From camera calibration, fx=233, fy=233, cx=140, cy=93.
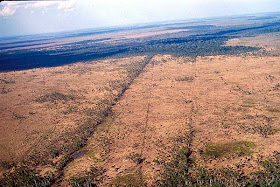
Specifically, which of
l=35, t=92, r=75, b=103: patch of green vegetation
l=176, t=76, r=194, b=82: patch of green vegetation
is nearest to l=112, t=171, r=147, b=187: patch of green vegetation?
l=35, t=92, r=75, b=103: patch of green vegetation

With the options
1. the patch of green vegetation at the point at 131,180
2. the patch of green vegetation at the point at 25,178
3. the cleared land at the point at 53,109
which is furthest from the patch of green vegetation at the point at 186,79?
the patch of green vegetation at the point at 25,178

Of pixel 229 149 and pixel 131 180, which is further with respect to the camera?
pixel 229 149

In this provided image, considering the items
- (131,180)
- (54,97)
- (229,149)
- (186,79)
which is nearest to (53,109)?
(54,97)

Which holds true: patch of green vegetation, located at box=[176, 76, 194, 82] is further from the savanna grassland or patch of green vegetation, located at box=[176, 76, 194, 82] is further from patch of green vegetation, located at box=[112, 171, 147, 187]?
patch of green vegetation, located at box=[112, 171, 147, 187]

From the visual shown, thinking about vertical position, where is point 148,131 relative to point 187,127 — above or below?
below

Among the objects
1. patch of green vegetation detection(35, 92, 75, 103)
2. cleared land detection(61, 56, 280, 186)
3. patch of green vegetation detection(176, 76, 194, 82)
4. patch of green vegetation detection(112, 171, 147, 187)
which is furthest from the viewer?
patch of green vegetation detection(176, 76, 194, 82)

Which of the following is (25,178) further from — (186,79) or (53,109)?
(186,79)

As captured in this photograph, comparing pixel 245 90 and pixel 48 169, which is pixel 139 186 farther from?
pixel 245 90
